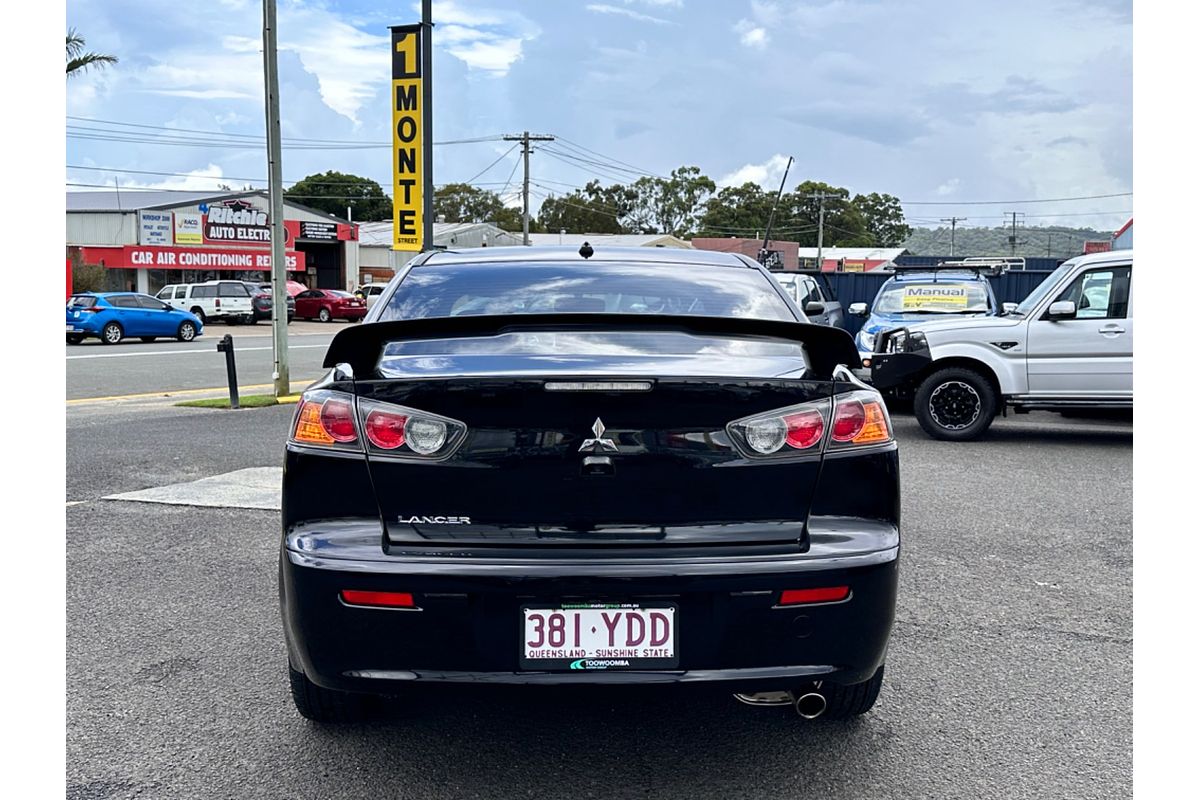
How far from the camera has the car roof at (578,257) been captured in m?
4.39

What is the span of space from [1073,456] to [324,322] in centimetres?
3901

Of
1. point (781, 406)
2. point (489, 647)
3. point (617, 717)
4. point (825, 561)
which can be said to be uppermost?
point (781, 406)

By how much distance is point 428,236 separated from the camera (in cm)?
1788

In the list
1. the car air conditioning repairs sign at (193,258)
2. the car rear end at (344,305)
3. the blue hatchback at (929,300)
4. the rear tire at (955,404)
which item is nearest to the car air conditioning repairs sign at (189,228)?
the car air conditioning repairs sign at (193,258)

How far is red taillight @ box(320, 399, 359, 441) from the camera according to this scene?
3.07 meters

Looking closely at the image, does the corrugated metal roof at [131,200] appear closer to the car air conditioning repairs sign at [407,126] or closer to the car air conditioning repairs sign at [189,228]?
the car air conditioning repairs sign at [189,228]

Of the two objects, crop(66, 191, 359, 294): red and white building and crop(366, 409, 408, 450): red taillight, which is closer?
crop(366, 409, 408, 450): red taillight

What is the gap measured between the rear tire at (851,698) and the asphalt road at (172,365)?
9.02 m

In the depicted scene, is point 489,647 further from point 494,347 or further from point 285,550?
point 494,347

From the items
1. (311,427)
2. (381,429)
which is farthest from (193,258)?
(381,429)

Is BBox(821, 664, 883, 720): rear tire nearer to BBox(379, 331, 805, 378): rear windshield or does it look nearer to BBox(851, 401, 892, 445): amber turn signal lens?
BBox(851, 401, 892, 445): amber turn signal lens

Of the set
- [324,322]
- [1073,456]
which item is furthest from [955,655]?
[324,322]

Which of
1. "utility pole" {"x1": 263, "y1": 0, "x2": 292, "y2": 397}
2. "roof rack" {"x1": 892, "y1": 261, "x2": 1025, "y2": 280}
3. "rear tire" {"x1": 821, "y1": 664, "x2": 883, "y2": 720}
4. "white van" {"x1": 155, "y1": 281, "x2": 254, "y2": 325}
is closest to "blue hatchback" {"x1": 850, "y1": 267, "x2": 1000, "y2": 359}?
"roof rack" {"x1": 892, "y1": 261, "x2": 1025, "y2": 280}

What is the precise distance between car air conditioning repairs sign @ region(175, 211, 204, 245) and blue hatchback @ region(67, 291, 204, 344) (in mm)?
18213
